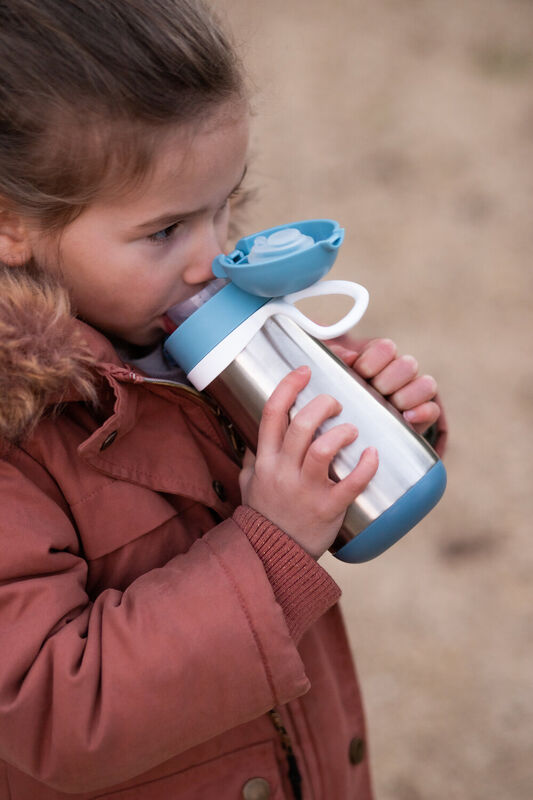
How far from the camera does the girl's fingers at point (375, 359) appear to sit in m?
1.50

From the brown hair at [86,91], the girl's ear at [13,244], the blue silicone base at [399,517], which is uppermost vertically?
the brown hair at [86,91]

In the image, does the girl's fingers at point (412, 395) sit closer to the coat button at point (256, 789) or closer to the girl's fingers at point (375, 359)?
the girl's fingers at point (375, 359)

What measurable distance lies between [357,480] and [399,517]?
9cm

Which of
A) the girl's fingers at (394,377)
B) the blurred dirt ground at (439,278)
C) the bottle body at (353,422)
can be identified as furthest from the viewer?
the blurred dirt ground at (439,278)

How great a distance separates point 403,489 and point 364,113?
4.12 metres

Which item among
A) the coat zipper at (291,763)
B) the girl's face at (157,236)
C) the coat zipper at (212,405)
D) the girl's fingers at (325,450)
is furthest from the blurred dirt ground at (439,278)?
the coat zipper at (291,763)

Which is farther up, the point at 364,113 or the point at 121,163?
the point at 121,163

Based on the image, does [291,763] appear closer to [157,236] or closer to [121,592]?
[121,592]

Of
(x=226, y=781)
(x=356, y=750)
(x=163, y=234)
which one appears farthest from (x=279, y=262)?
(x=356, y=750)

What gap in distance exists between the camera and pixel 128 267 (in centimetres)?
134

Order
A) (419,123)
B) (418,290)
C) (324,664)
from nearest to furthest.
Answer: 1. (324,664)
2. (418,290)
3. (419,123)

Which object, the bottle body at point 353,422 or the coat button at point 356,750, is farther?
the coat button at point 356,750

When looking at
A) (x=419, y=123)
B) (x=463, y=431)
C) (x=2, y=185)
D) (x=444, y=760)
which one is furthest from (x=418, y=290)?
(x=2, y=185)

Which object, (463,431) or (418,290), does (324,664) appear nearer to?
(463,431)
